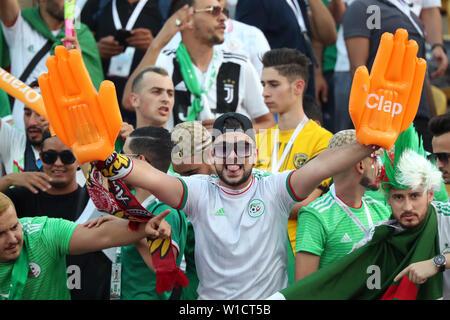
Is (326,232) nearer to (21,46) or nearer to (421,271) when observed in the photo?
(421,271)

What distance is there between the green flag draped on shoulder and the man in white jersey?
2.40 meters

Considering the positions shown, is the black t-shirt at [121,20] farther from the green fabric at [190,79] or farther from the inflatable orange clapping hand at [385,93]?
the inflatable orange clapping hand at [385,93]

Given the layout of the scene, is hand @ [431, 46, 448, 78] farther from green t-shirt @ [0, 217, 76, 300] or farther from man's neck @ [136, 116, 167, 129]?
green t-shirt @ [0, 217, 76, 300]

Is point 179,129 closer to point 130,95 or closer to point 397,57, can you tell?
point 130,95

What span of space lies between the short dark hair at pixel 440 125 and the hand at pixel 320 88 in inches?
92.3

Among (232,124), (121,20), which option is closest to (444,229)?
(232,124)

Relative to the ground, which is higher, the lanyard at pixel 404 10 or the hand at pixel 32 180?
the lanyard at pixel 404 10

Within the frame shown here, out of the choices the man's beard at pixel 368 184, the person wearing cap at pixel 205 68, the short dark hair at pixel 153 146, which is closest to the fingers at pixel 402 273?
the man's beard at pixel 368 184

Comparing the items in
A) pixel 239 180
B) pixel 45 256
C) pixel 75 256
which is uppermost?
pixel 239 180

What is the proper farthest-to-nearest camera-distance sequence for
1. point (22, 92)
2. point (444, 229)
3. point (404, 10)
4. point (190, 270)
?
point (404, 10) < point (22, 92) < point (190, 270) < point (444, 229)

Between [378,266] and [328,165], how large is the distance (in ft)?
2.18

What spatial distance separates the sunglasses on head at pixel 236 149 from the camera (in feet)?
14.7

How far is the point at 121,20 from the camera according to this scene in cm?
699

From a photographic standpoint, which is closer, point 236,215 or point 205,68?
point 236,215
